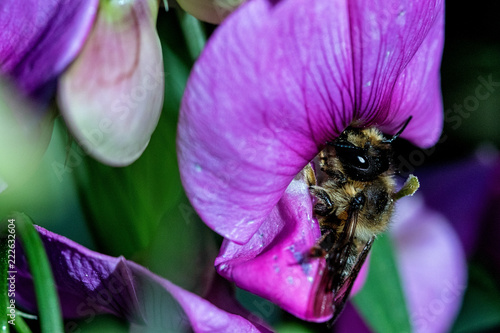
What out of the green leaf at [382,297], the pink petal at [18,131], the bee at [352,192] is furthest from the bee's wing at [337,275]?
the pink petal at [18,131]

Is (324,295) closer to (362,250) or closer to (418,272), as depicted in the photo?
(362,250)

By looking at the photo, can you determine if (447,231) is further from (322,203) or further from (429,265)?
(322,203)

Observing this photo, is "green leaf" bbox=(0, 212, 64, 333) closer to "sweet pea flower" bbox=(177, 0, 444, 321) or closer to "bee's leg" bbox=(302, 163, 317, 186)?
"sweet pea flower" bbox=(177, 0, 444, 321)

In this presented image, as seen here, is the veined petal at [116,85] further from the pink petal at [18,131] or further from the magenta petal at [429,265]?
the magenta petal at [429,265]

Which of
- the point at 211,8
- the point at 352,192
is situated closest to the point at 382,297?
the point at 352,192

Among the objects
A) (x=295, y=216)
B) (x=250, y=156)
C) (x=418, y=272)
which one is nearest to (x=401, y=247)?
(x=418, y=272)

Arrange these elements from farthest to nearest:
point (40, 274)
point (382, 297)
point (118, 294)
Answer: point (382, 297) < point (118, 294) < point (40, 274)
